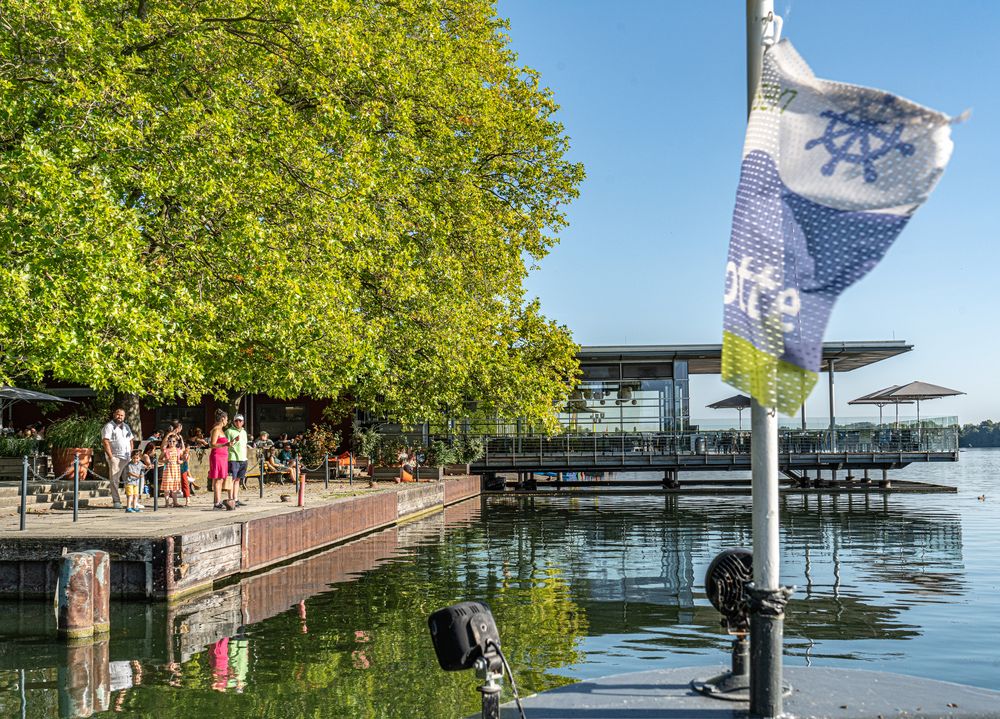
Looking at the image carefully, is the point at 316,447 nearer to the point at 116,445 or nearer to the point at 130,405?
the point at 130,405

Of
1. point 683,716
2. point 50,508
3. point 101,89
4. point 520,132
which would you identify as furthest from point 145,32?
point 683,716

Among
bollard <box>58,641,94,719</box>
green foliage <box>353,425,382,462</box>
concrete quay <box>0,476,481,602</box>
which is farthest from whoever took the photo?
green foliage <box>353,425,382,462</box>

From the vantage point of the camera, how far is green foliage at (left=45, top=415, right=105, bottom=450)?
21422 millimetres

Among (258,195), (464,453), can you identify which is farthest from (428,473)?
(258,195)

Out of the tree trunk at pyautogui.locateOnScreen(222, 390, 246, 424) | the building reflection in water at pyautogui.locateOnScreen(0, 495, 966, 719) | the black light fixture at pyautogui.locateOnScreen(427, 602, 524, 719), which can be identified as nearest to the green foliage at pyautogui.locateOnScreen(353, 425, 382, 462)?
the tree trunk at pyautogui.locateOnScreen(222, 390, 246, 424)

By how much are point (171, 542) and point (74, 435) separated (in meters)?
10.2

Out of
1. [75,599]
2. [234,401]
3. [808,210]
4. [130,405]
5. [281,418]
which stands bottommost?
[75,599]

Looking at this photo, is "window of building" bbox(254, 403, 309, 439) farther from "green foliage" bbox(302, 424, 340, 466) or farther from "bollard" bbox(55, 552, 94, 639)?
"bollard" bbox(55, 552, 94, 639)

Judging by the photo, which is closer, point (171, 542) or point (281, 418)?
point (171, 542)

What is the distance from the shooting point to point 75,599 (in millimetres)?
10461

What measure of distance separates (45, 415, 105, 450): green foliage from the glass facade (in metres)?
21.9

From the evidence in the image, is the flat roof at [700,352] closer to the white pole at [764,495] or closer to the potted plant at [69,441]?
the potted plant at [69,441]

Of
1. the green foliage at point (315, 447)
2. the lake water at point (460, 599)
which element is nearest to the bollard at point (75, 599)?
the lake water at point (460, 599)

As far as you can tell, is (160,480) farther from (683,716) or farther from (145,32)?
(683,716)
